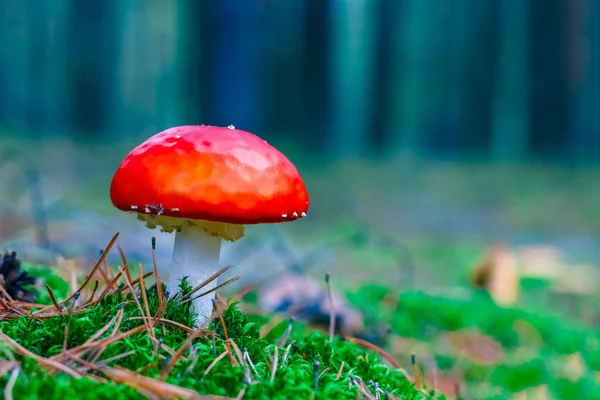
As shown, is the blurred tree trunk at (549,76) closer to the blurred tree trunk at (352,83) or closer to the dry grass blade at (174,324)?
the blurred tree trunk at (352,83)

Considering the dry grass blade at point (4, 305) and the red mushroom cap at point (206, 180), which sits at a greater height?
the red mushroom cap at point (206, 180)

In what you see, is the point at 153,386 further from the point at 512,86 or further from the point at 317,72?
the point at 317,72

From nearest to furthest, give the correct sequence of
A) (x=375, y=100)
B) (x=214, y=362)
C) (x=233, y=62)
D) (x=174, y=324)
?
1. (x=214, y=362)
2. (x=174, y=324)
3. (x=233, y=62)
4. (x=375, y=100)

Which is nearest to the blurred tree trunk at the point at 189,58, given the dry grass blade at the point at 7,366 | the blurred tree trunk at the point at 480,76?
the blurred tree trunk at the point at 480,76

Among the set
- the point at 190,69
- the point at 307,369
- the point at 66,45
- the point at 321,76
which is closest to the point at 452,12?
the point at 321,76

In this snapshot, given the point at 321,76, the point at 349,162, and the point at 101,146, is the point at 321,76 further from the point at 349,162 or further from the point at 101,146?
the point at 101,146

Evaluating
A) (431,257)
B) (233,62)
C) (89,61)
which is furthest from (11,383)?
(89,61)
